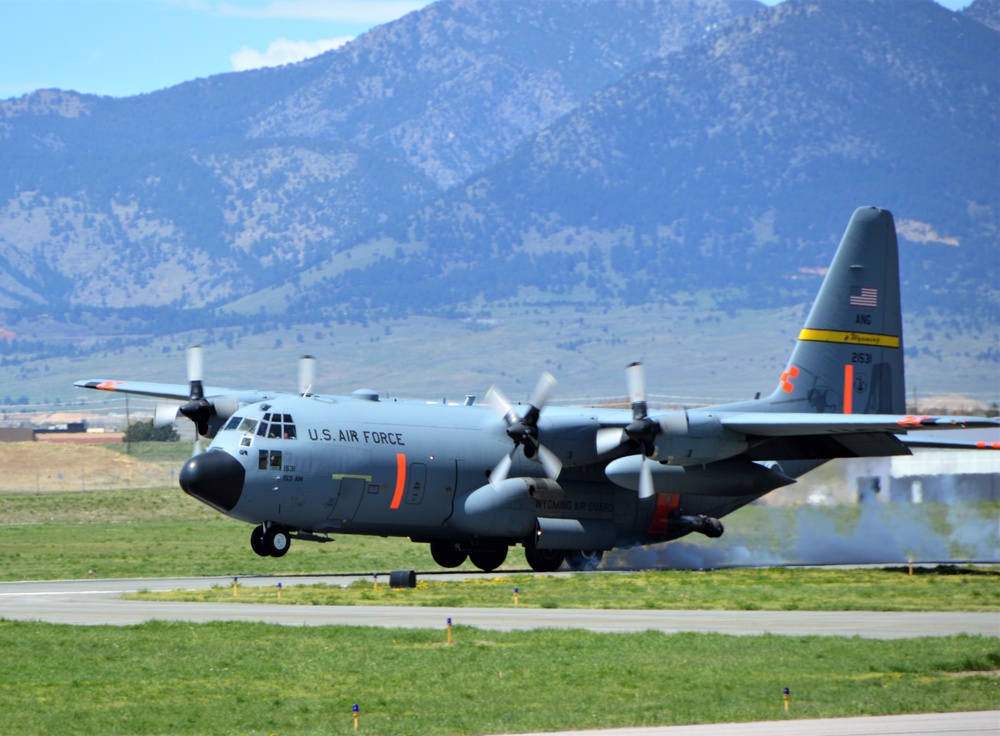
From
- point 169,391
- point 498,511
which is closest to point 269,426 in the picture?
point 498,511

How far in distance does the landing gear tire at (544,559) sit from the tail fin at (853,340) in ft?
25.7

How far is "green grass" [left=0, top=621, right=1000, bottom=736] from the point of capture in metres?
22.0

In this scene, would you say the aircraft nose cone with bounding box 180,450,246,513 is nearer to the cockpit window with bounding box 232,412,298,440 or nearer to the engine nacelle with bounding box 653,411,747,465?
the cockpit window with bounding box 232,412,298,440

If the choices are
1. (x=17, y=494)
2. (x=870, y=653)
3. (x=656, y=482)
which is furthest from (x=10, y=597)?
(x=17, y=494)

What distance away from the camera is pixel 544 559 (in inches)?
1759

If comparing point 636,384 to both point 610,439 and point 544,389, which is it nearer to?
point 610,439

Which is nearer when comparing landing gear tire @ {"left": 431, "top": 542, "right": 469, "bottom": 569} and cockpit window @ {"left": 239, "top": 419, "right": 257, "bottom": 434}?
cockpit window @ {"left": 239, "top": 419, "right": 257, "bottom": 434}

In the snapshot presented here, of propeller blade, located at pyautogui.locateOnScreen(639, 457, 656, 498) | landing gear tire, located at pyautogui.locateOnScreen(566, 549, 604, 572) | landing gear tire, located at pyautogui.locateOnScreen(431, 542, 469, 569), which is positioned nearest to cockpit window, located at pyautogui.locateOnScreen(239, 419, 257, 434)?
landing gear tire, located at pyautogui.locateOnScreen(431, 542, 469, 569)

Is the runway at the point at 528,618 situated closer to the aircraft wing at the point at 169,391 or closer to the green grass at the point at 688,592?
the green grass at the point at 688,592

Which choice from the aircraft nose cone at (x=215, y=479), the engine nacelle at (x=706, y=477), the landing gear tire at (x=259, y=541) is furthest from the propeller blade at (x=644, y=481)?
the aircraft nose cone at (x=215, y=479)

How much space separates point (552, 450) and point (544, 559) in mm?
4260

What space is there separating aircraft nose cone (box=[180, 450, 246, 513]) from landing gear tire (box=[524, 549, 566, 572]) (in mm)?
9412

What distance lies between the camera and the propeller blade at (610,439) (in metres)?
41.5

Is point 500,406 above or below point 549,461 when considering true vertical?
above
